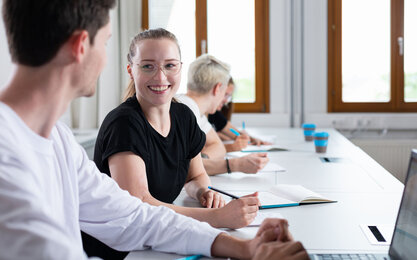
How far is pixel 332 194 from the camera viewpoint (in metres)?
1.71

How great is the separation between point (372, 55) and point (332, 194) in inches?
116

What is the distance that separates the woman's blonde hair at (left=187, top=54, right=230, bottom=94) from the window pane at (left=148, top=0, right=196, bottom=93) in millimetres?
1888

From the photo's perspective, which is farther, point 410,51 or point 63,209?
point 410,51

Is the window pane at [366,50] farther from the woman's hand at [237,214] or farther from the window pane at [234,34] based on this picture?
the woman's hand at [237,214]

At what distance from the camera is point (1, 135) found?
70 centimetres

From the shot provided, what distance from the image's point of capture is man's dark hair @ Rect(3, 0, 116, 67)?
0.75 metres

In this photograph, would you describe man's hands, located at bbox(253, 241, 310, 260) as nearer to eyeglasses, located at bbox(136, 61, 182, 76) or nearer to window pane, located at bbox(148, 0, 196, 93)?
eyeglasses, located at bbox(136, 61, 182, 76)

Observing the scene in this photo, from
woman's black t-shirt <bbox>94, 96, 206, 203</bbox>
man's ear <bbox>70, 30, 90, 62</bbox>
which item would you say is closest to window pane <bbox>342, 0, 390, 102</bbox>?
woman's black t-shirt <bbox>94, 96, 206, 203</bbox>

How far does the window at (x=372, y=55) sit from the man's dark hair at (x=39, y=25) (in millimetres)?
3876

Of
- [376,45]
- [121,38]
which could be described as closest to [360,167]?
[376,45]

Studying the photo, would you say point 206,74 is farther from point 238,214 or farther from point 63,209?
point 63,209

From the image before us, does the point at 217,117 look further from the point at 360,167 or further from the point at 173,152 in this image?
the point at 173,152

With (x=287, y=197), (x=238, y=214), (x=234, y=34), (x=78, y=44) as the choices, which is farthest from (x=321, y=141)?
(x=78, y=44)

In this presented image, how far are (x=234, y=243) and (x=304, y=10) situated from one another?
367cm
